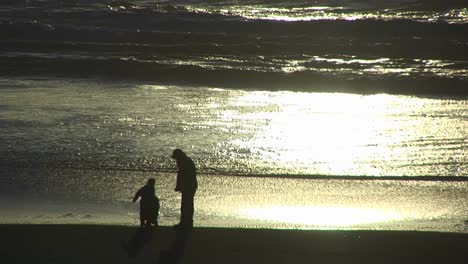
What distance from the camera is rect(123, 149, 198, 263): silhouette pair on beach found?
888 cm

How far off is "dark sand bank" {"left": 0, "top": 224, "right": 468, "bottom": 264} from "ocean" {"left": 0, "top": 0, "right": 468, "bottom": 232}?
2.31 feet

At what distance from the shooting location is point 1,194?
1174 cm

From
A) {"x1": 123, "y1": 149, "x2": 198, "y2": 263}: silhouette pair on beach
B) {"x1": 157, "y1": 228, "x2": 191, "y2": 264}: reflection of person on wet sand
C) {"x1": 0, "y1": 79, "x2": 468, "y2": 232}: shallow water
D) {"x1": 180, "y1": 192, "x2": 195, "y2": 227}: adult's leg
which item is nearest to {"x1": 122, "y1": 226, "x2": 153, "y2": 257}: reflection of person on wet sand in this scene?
{"x1": 123, "y1": 149, "x2": 198, "y2": 263}: silhouette pair on beach

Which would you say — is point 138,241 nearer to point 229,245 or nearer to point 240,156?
point 229,245

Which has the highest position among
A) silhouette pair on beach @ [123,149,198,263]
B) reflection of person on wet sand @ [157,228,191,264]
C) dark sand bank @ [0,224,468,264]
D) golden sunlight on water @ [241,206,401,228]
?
silhouette pair on beach @ [123,149,198,263]

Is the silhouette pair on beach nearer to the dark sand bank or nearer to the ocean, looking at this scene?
the dark sand bank

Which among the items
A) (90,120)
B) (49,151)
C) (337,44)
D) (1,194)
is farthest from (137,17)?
(1,194)

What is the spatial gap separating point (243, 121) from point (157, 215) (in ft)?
25.8

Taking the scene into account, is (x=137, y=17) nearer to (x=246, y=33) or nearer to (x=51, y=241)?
(x=246, y=33)

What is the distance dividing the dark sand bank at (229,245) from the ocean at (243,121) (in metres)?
0.70

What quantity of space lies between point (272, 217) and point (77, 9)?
27.9 metres

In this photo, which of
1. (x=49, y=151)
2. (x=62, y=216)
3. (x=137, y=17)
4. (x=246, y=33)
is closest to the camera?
(x=62, y=216)

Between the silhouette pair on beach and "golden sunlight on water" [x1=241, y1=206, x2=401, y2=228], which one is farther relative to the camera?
"golden sunlight on water" [x1=241, y1=206, x2=401, y2=228]

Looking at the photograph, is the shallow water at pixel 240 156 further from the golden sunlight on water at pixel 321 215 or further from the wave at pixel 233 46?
the wave at pixel 233 46
